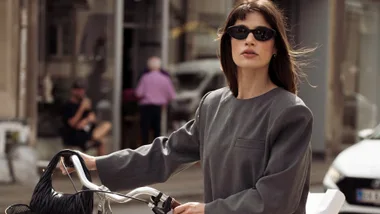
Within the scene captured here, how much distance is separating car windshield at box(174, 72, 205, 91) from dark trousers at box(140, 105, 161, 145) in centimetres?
78

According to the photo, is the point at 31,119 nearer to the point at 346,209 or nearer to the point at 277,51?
the point at 346,209

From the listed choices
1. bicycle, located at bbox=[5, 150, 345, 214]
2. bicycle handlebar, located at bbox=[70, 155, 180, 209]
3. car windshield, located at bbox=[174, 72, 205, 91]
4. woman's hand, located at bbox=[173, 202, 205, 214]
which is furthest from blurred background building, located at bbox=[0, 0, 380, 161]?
woman's hand, located at bbox=[173, 202, 205, 214]

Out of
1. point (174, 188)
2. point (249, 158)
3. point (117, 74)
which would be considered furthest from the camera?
point (117, 74)

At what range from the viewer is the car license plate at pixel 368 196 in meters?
7.70

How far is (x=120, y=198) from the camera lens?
2963mm

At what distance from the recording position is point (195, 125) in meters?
3.39

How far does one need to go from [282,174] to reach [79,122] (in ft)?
34.7

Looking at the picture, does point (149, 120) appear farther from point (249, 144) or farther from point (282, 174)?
point (282, 174)

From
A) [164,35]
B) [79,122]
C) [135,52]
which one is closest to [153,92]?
[135,52]

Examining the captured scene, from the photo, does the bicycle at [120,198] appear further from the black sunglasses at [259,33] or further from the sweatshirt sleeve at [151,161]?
the black sunglasses at [259,33]

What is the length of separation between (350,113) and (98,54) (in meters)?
6.20

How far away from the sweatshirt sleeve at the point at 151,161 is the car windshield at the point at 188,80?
37.3 ft

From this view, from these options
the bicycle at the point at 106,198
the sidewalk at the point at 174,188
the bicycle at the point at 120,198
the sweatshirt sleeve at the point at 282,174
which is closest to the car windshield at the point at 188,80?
the sidewalk at the point at 174,188

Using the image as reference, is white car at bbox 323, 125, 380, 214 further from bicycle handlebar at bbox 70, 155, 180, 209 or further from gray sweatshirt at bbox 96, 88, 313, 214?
bicycle handlebar at bbox 70, 155, 180, 209
